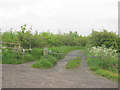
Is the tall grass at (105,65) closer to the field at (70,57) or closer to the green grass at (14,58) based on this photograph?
the field at (70,57)

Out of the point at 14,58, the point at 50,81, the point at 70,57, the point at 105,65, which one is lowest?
the point at 50,81

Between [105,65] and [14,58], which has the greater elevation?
[14,58]

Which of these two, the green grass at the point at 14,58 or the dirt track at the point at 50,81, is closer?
the dirt track at the point at 50,81

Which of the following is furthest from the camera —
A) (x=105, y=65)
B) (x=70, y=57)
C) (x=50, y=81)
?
(x=70, y=57)

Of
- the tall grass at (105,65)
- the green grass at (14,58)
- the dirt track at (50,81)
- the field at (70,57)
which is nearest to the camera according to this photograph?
the dirt track at (50,81)

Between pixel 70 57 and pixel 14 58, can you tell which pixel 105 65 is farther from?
pixel 14 58

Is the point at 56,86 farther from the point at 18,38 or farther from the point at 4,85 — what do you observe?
the point at 18,38

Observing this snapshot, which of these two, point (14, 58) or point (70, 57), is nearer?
point (14, 58)

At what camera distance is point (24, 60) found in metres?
10.3

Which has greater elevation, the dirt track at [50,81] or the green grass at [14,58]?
the green grass at [14,58]

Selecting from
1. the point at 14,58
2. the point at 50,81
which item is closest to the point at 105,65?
the point at 50,81

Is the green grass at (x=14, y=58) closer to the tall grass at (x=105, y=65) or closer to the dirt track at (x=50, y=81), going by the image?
the dirt track at (x=50, y=81)

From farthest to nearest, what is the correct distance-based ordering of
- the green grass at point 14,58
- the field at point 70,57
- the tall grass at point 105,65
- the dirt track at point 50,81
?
the green grass at point 14,58, the field at point 70,57, the tall grass at point 105,65, the dirt track at point 50,81

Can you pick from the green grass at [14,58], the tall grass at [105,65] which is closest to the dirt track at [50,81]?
the tall grass at [105,65]
